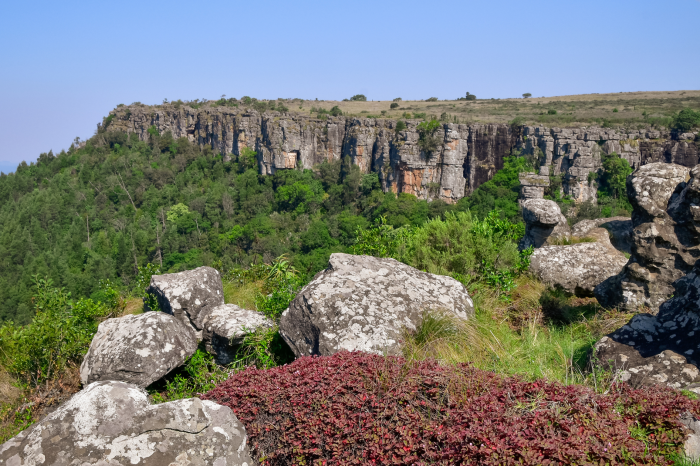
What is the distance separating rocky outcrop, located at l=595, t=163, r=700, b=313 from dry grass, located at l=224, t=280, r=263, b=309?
5.39 m

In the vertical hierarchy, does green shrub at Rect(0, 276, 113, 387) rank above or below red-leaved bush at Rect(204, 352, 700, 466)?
below

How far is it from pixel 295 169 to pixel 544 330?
264 ft

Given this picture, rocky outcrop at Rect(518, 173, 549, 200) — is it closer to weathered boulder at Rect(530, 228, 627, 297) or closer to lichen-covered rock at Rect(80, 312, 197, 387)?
weathered boulder at Rect(530, 228, 627, 297)

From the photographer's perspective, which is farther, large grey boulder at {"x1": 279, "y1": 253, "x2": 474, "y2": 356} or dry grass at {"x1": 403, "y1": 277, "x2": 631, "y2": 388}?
large grey boulder at {"x1": 279, "y1": 253, "x2": 474, "y2": 356}

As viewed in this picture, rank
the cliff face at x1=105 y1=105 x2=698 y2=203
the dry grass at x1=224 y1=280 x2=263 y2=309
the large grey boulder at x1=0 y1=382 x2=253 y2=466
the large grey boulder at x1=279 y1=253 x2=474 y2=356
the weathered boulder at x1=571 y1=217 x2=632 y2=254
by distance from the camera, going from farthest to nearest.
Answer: the cliff face at x1=105 y1=105 x2=698 y2=203 < the weathered boulder at x1=571 y1=217 x2=632 y2=254 < the dry grass at x1=224 y1=280 x2=263 y2=309 < the large grey boulder at x1=279 y1=253 x2=474 y2=356 < the large grey boulder at x1=0 y1=382 x2=253 y2=466

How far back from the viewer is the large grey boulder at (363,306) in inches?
168

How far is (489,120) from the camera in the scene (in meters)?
75.0

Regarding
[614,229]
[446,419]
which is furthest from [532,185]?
[446,419]

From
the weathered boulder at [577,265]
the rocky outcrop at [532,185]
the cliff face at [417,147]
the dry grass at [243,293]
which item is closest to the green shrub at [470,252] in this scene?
the weathered boulder at [577,265]

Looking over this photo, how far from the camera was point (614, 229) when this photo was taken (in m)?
9.00

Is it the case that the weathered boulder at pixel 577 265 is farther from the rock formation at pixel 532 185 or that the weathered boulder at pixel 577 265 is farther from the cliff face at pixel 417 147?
the cliff face at pixel 417 147

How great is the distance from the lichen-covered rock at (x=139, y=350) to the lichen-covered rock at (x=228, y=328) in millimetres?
319

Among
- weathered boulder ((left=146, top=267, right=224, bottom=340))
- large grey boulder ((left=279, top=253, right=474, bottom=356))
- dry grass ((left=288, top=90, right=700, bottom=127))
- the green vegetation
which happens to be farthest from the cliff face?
weathered boulder ((left=146, top=267, right=224, bottom=340))

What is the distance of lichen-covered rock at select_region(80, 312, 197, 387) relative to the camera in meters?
4.73
